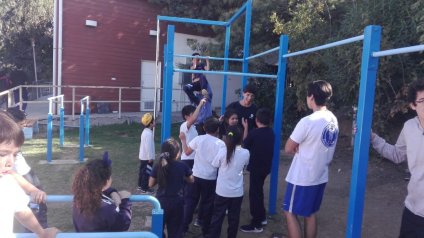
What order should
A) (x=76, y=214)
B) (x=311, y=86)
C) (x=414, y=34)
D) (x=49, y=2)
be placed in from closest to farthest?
(x=76, y=214) → (x=311, y=86) → (x=414, y=34) → (x=49, y=2)

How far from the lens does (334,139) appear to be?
3.44 metres

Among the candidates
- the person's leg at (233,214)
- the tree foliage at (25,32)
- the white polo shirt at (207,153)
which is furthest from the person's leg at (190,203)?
the tree foliage at (25,32)

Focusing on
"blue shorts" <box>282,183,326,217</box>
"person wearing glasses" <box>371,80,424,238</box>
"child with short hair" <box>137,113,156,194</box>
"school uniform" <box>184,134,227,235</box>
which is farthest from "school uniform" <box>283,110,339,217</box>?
"child with short hair" <box>137,113,156,194</box>

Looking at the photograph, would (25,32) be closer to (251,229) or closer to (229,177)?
(251,229)

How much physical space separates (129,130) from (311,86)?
28.4 ft

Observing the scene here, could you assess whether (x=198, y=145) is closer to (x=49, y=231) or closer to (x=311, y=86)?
(x=311, y=86)

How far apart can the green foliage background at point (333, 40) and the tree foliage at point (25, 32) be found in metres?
11.3

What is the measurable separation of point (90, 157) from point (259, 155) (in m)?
4.62

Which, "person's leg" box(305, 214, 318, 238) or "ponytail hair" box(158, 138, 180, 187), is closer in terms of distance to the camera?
"ponytail hair" box(158, 138, 180, 187)

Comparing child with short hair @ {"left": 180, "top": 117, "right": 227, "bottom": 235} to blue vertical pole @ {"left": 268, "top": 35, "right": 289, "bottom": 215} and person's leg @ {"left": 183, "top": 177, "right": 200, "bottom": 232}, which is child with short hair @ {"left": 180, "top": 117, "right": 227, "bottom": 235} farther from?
blue vertical pole @ {"left": 268, "top": 35, "right": 289, "bottom": 215}

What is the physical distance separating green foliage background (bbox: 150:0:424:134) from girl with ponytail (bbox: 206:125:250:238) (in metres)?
3.06

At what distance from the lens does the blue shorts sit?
3428 mm

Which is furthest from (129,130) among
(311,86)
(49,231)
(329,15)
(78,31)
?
(49,231)

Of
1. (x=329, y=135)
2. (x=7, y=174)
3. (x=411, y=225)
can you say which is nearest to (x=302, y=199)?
(x=329, y=135)
